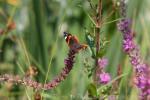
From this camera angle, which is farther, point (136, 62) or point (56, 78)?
point (136, 62)

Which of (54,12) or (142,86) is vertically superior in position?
(54,12)

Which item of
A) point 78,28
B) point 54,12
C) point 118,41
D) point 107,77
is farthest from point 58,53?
point 107,77

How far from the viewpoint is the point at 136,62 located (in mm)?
1104

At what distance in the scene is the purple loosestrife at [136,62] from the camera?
105 centimetres

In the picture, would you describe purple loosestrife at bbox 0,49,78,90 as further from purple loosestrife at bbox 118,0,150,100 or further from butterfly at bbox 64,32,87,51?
purple loosestrife at bbox 118,0,150,100

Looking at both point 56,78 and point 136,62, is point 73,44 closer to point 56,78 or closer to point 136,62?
point 56,78

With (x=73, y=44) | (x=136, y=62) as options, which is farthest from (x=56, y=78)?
(x=136, y=62)

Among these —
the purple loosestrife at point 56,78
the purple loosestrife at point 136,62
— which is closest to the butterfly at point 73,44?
the purple loosestrife at point 56,78

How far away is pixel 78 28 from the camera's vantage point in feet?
9.20

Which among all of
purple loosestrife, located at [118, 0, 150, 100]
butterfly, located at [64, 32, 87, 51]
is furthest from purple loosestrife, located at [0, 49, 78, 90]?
purple loosestrife, located at [118, 0, 150, 100]

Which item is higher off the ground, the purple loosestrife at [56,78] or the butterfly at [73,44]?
the butterfly at [73,44]

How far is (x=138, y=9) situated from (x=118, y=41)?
0.21 meters

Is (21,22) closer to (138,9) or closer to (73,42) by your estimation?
(138,9)

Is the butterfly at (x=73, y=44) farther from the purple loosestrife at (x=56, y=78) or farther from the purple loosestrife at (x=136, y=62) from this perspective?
the purple loosestrife at (x=136, y=62)
